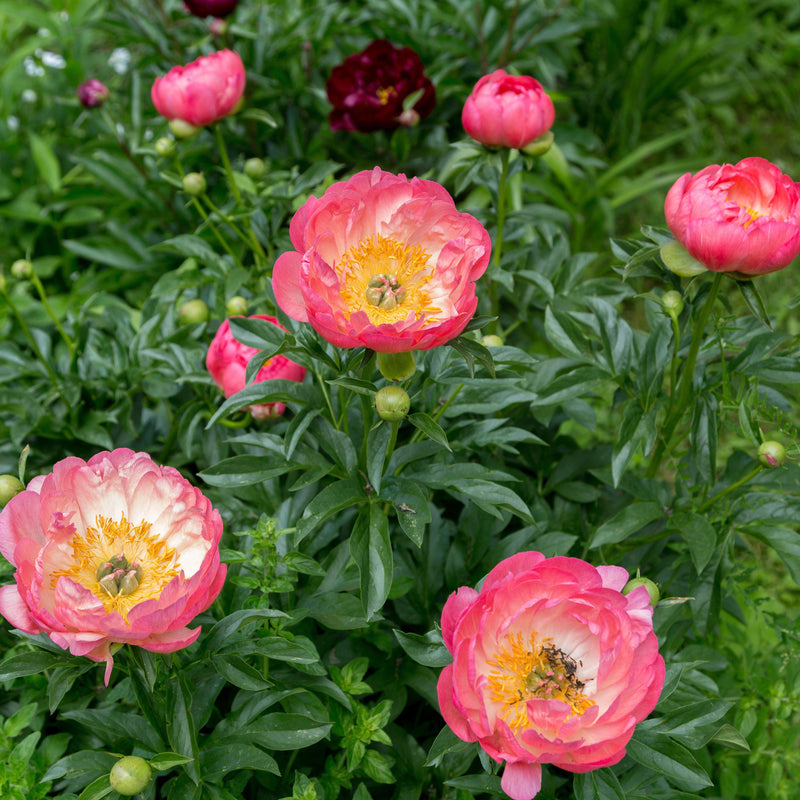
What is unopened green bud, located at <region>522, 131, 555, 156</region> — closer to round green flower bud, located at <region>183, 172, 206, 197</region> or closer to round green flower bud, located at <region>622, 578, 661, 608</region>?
round green flower bud, located at <region>183, 172, 206, 197</region>

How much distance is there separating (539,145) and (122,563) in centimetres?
89

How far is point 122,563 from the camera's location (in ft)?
2.86

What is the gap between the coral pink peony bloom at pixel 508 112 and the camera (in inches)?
48.3

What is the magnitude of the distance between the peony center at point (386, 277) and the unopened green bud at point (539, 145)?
0.46 meters

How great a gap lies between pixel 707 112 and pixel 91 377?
2.73 meters

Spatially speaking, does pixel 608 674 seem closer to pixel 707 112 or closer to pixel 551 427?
pixel 551 427

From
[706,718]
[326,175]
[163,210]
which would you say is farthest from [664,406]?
[163,210]

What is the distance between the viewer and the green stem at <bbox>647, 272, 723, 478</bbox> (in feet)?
3.51

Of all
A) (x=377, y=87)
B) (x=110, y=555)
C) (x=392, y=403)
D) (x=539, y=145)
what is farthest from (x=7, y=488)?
(x=377, y=87)

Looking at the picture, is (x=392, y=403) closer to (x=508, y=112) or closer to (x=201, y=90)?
(x=508, y=112)

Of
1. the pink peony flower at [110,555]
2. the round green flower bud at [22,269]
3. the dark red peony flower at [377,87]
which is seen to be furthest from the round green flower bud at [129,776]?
the dark red peony flower at [377,87]

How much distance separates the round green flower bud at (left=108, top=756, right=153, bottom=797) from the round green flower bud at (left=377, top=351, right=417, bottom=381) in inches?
18.1

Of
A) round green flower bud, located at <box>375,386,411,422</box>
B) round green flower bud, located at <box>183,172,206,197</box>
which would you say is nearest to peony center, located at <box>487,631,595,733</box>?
round green flower bud, located at <box>375,386,411,422</box>

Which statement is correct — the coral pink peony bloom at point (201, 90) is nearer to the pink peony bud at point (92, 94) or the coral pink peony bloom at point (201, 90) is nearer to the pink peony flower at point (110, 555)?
the pink peony bud at point (92, 94)
